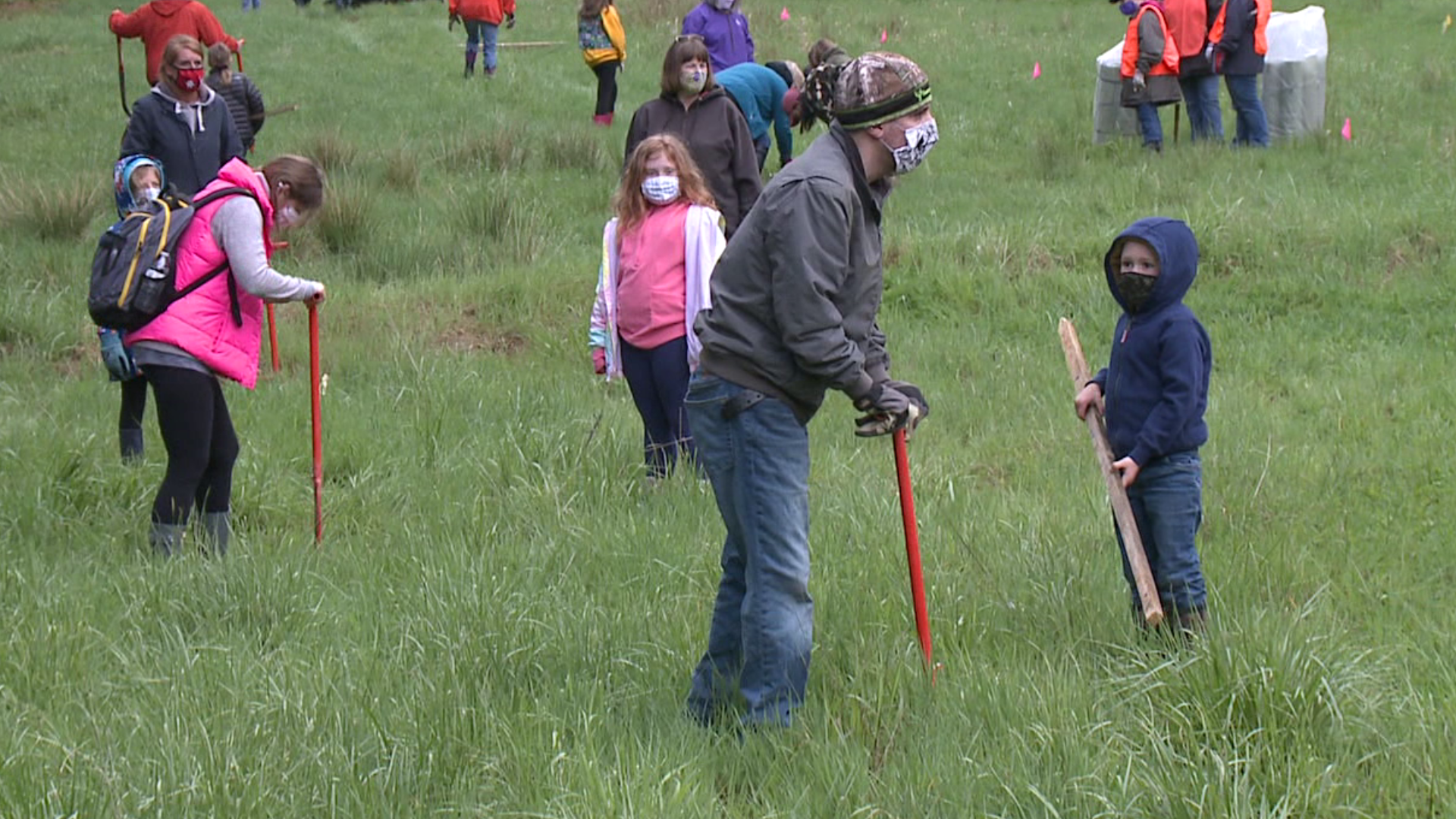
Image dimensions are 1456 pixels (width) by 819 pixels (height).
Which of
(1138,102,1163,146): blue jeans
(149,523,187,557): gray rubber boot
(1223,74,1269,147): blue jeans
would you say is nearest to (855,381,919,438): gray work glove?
(149,523,187,557): gray rubber boot

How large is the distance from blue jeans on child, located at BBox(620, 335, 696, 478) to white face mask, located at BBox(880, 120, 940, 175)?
9.05 ft

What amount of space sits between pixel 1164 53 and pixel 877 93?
10598 millimetres

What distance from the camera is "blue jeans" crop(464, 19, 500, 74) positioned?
20.2 meters

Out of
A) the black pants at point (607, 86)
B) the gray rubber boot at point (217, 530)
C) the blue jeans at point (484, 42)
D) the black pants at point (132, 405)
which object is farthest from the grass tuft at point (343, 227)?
the blue jeans at point (484, 42)

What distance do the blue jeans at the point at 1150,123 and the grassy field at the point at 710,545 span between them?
2.58 ft

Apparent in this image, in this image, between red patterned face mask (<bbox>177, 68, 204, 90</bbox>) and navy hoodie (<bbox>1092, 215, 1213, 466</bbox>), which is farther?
red patterned face mask (<bbox>177, 68, 204, 90</bbox>)

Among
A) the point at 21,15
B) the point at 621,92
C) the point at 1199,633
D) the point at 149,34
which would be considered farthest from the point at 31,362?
the point at 21,15

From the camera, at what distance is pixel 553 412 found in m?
8.05

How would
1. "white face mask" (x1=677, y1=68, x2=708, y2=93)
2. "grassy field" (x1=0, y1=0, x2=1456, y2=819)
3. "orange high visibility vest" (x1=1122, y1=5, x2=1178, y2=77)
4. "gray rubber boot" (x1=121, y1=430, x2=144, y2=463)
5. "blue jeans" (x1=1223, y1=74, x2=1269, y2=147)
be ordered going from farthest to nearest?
"orange high visibility vest" (x1=1122, y1=5, x2=1178, y2=77) < "blue jeans" (x1=1223, y1=74, x2=1269, y2=147) < "white face mask" (x1=677, y1=68, x2=708, y2=93) < "gray rubber boot" (x1=121, y1=430, x2=144, y2=463) < "grassy field" (x1=0, y1=0, x2=1456, y2=819)

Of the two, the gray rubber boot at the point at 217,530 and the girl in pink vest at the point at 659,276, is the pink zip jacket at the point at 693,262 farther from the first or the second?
the gray rubber boot at the point at 217,530

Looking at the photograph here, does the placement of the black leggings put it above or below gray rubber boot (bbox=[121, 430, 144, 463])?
above

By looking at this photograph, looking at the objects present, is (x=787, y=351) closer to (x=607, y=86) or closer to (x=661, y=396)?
(x=661, y=396)

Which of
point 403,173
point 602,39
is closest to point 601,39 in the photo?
point 602,39

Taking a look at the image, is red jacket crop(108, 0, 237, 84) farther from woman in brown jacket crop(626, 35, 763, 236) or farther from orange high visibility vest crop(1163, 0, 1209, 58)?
orange high visibility vest crop(1163, 0, 1209, 58)
